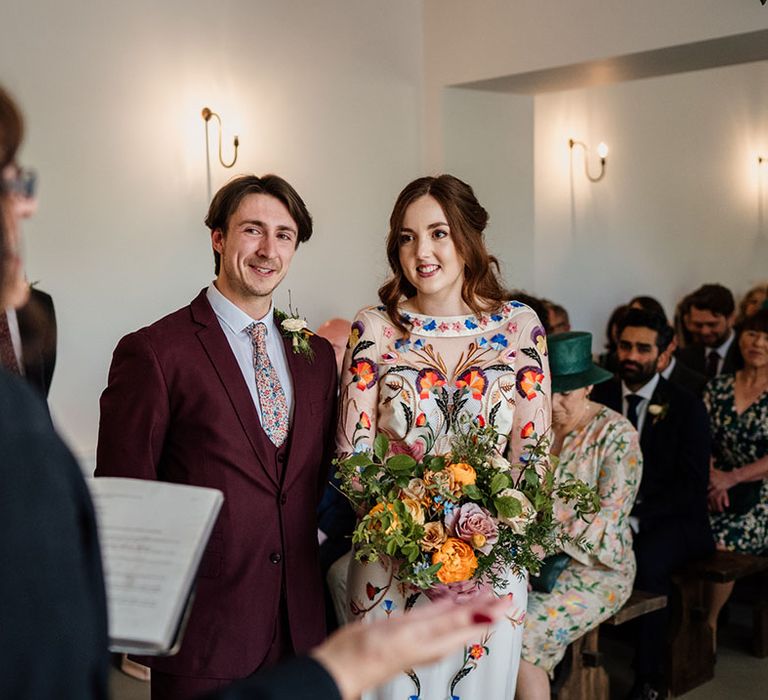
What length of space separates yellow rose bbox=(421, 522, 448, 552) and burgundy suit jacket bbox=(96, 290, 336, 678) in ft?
1.10

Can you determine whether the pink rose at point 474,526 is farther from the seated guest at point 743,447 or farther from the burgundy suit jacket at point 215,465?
the seated guest at point 743,447

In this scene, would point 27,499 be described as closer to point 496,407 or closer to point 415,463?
point 415,463

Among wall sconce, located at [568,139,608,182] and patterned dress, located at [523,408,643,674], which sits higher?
wall sconce, located at [568,139,608,182]

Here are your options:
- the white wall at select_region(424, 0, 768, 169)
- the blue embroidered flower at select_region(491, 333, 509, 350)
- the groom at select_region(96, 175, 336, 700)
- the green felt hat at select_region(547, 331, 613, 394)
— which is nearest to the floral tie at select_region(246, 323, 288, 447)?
the groom at select_region(96, 175, 336, 700)

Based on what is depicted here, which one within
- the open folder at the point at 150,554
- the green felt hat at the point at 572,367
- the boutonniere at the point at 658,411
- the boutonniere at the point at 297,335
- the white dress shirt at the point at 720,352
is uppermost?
the boutonniere at the point at 297,335

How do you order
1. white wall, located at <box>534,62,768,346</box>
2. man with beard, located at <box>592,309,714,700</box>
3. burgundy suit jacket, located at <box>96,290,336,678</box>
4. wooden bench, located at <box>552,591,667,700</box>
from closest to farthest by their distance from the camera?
burgundy suit jacket, located at <box>96,290,336,678</box>, wooden bench, located at <box>552,591,667,700</box>, man with beard, located at <box>592,309,714,700</box>, white wall, located at <box>534,62,768,346</box>

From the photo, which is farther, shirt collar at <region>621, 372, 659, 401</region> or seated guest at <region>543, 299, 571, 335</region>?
seated guest at <region>543, 299, 571, 335</region>

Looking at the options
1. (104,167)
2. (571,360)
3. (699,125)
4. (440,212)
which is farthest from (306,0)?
(699,125)

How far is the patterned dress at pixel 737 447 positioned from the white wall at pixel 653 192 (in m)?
2.50

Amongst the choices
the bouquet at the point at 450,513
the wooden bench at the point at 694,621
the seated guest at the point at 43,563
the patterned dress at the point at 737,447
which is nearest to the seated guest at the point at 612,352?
the patterned dress at the point at 737,447

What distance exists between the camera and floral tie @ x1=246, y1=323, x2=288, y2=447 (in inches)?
111

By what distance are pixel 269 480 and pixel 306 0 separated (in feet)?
13.4

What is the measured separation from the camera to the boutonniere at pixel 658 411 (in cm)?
501

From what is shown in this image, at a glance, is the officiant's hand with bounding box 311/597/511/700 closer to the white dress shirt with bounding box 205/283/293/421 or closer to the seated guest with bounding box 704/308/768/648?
the white dress shirt with bounding box 205/283/293/421
